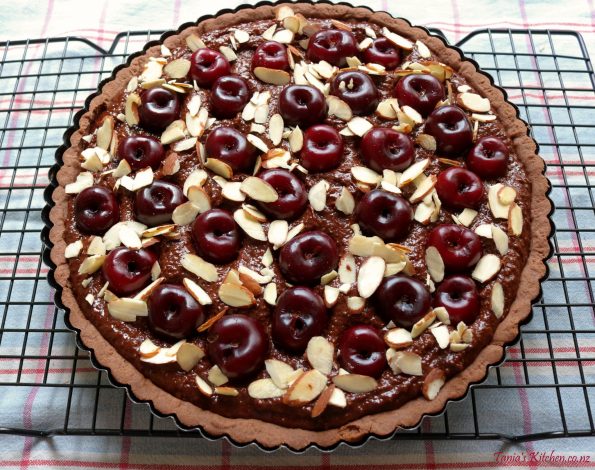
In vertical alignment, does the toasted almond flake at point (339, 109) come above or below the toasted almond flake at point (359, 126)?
above

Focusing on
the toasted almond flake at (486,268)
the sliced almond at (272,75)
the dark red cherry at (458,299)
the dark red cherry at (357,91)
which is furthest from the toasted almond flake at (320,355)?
the sliced almond at (272,75)

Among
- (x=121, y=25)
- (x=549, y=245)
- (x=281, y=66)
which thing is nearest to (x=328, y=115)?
(x=281, y=66)

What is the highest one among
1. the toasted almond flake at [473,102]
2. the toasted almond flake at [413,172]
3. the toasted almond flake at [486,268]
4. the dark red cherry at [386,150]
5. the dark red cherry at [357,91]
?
the dark red cherry at [357,91]

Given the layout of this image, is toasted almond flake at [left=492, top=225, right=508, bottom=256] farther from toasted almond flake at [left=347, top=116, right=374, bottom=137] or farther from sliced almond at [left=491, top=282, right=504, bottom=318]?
toasted almond flake at [left=347, top=116, right=374, bottom=137]

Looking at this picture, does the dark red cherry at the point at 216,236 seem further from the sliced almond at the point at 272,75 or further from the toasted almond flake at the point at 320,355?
the sliced almond at the point at 272,75

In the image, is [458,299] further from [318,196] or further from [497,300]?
[318,196]

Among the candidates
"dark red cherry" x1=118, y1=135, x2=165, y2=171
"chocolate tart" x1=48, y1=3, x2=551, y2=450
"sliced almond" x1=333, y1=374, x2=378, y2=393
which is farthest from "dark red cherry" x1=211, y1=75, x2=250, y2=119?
Result: "sliced almond" x1=333, y1=374, x2=378, y2=393

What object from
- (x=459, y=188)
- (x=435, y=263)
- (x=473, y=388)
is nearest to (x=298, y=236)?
(x=435, y=263)
